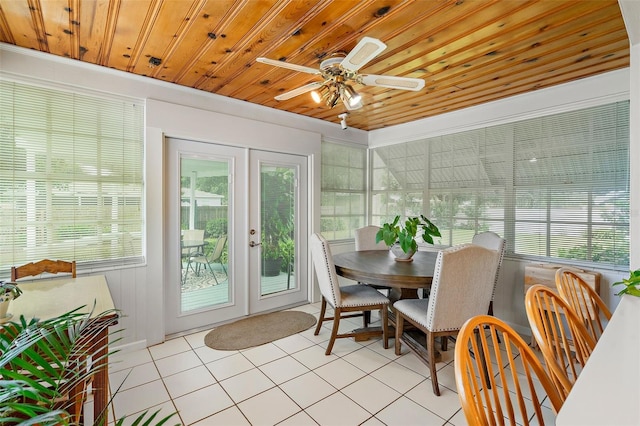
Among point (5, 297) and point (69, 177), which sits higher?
point (69, 177)

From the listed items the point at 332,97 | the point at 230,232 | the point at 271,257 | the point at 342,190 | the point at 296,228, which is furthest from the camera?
the point at 342,190

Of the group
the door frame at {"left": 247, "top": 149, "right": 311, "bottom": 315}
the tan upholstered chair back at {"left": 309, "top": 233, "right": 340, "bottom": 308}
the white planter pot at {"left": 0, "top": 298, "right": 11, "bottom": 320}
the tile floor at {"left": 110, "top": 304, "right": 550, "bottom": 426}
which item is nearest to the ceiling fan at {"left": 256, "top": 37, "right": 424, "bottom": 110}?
the tan upholstered chair back at {"left": 309, "top": 233, "right": 340, "bottom": 308}

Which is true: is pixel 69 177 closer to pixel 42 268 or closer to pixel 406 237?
pixel 42 268

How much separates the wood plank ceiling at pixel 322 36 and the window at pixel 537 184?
53cm

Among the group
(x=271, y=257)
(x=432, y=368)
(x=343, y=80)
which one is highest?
(x=343, y=80)

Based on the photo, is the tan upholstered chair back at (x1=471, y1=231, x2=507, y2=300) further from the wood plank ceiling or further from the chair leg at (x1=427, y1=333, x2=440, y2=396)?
the wood plank ceiling

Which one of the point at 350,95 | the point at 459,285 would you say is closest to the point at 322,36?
the point at 350,95

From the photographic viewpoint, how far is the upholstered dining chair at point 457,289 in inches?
78.6

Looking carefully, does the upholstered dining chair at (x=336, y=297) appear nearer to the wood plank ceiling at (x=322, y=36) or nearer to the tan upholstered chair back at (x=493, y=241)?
the tan upholstered chair back at (x=493, y=241)

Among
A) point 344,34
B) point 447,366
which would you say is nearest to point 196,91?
point 344,34

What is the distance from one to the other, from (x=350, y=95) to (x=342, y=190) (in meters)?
2.37

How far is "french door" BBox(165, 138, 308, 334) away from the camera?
118 inches

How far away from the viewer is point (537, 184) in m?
3.03

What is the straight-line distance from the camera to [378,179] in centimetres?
460
